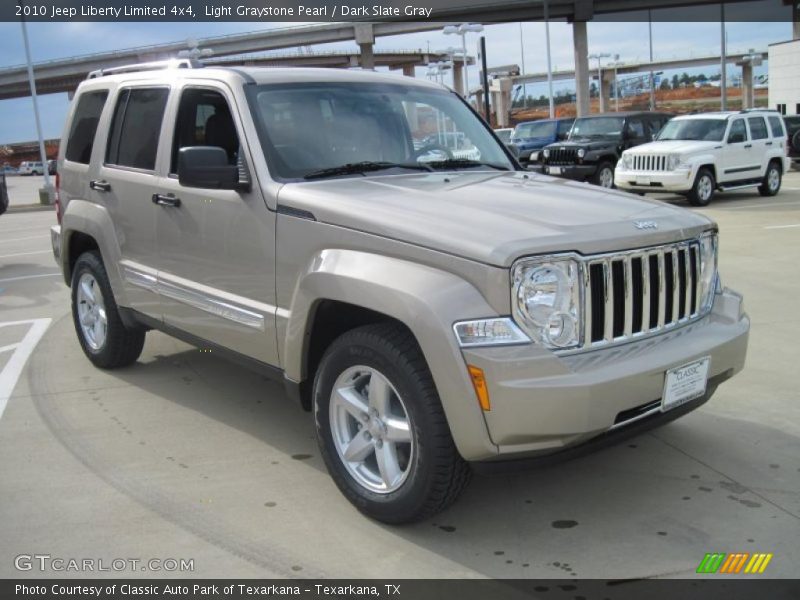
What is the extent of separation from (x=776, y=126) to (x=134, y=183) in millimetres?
16895

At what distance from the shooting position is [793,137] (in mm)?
24516

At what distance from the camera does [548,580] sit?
3129 mm

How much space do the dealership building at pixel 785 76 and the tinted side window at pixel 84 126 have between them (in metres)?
41.4

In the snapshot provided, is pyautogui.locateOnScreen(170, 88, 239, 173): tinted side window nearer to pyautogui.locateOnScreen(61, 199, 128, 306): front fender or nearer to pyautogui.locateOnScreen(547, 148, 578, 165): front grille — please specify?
pyautogui.locateOnScreen(61, 199, 128, 306): front fender

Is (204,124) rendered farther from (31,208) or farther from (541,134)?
(31,208)

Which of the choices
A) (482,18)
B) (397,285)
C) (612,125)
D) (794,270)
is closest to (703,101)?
(482,18)

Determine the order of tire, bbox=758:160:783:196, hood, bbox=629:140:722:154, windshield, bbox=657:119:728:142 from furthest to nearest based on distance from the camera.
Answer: tire, bbox=758:160:783:196, windshield, bbox=657:119:728:142, hood, bbox=629:140:722:154

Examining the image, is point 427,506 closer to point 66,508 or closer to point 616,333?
point 616,333

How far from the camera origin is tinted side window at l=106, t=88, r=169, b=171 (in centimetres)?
504

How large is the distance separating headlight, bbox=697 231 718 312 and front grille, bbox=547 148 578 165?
51.5 ft

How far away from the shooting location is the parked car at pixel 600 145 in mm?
19000

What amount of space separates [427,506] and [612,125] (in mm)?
17990

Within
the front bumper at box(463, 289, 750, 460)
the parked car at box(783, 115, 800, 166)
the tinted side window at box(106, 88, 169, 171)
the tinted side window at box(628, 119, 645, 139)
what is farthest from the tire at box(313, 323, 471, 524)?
the parked car at box(783, 115, 800, 166)

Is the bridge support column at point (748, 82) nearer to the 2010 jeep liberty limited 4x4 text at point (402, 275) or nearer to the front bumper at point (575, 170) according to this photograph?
the front bumper at point (575, 170)
